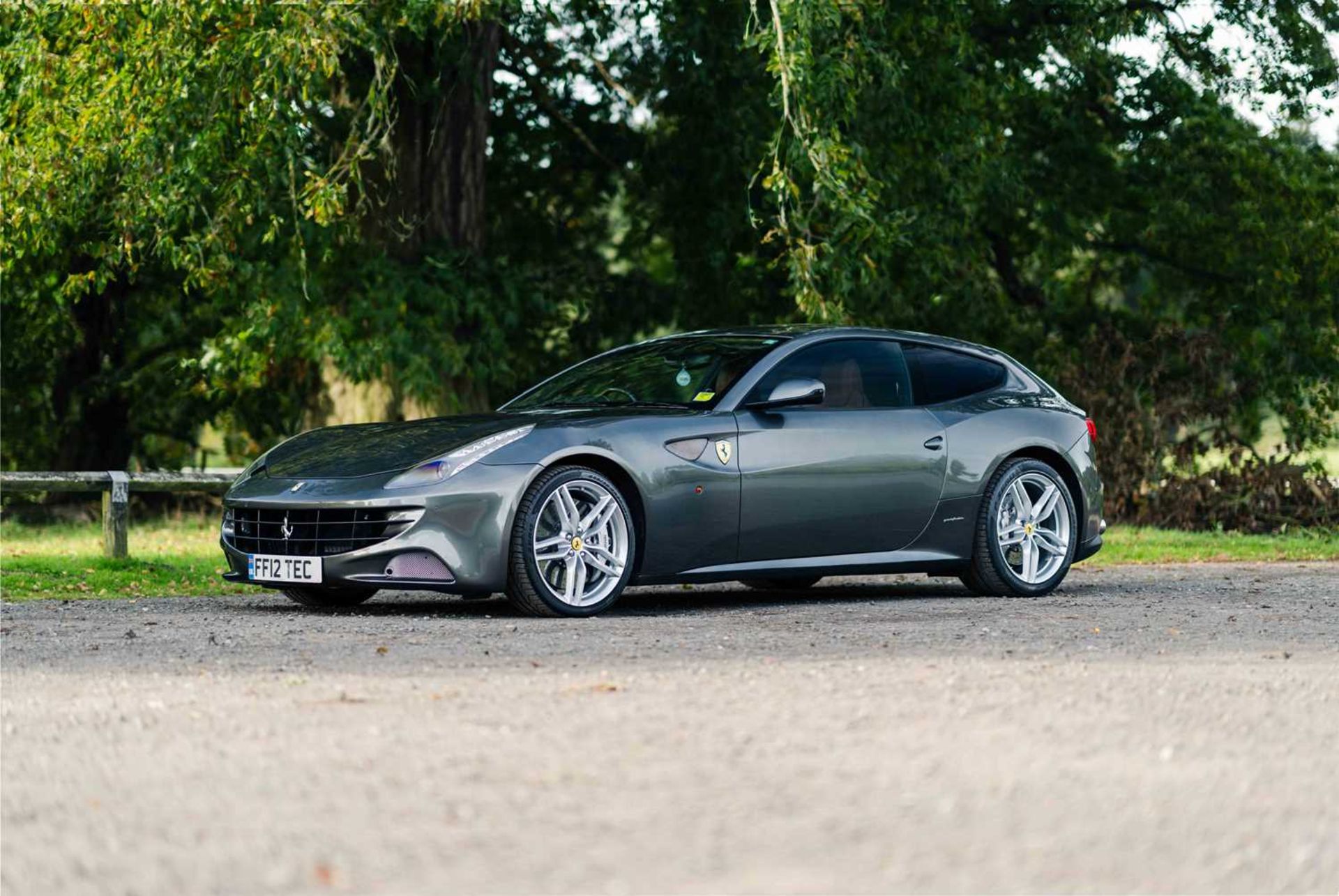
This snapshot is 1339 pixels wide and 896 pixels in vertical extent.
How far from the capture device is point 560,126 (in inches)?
853

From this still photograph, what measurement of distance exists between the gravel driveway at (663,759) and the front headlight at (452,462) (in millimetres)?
704

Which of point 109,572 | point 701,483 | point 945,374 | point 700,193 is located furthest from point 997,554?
point 700,193

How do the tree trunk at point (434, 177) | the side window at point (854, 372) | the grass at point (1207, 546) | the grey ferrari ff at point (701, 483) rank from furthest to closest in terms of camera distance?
the tree trunk at point (434, 177), the grass at point (1207, 546), the side window at point (854, 372), the grey ferrari ff at point (701, 483)

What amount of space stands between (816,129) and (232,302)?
26.7 ft

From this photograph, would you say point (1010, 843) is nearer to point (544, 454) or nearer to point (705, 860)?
point (705, 860)

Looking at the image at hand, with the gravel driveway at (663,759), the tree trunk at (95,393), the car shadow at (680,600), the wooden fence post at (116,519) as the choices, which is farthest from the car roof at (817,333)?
the tree trunk at (95,393)

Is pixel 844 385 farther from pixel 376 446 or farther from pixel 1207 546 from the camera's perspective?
pixel 1207 546

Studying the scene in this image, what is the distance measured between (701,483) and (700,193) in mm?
11235

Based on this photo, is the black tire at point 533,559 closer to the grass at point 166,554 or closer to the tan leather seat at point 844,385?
the tan leather seat at point 844,385

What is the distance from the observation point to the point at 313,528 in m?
9.32

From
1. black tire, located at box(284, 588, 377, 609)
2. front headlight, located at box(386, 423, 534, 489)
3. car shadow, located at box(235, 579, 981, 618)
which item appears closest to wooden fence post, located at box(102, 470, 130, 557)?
car shadow, located at box(235, 579, 981, 618)

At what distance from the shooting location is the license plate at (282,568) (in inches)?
365

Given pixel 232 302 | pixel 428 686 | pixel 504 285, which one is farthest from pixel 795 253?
pixel 428 686

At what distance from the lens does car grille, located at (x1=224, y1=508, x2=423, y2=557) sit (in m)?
9.05
